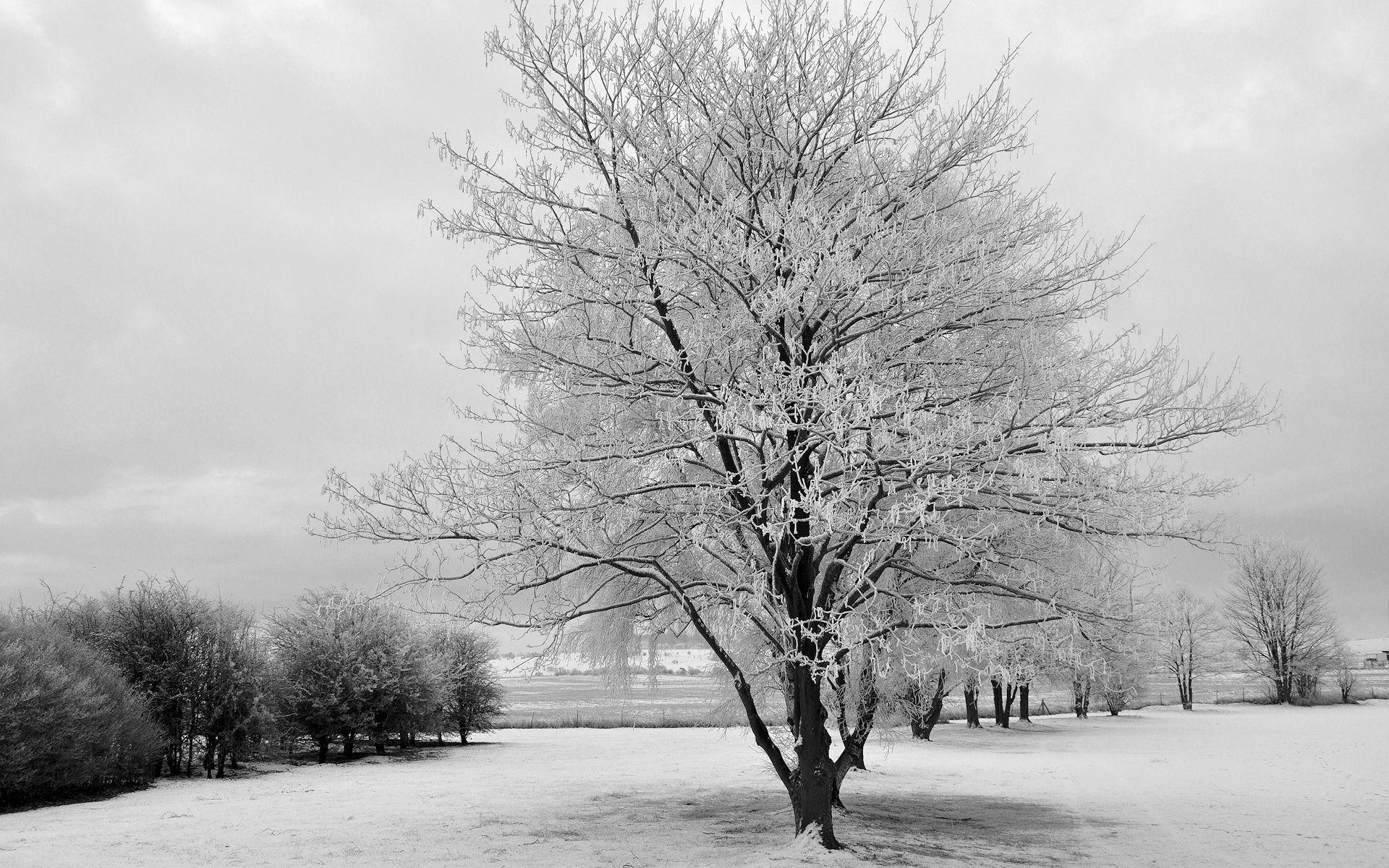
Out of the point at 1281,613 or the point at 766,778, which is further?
the point at 1281,613

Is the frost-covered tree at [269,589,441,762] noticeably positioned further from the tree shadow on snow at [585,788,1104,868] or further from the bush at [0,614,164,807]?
the tree shadow on snow at [585,788,1104,868]

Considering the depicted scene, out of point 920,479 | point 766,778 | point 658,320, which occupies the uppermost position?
point 658,320

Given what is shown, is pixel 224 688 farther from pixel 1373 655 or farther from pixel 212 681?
pixel 1373 655

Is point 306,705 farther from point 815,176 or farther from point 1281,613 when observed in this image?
point 1281,613

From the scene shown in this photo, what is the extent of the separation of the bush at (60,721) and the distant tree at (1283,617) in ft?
170

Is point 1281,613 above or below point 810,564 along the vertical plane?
below

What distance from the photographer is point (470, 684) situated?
24719mm

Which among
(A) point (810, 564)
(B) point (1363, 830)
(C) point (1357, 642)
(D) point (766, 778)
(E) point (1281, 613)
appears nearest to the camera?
(A) point (810, 564)

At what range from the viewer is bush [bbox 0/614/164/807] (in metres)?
12.3

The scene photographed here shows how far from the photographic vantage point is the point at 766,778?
16266 mm

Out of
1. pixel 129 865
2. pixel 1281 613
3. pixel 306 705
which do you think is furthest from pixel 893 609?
pixel 1281 613

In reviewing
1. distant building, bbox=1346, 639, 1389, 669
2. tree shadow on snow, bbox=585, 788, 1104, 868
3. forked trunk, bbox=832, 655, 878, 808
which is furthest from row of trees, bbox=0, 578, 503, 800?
distant building, bbox=1346, 639, 1389, 669

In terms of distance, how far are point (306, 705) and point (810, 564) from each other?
1552 centimetres

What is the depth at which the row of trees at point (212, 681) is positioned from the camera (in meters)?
13.0
